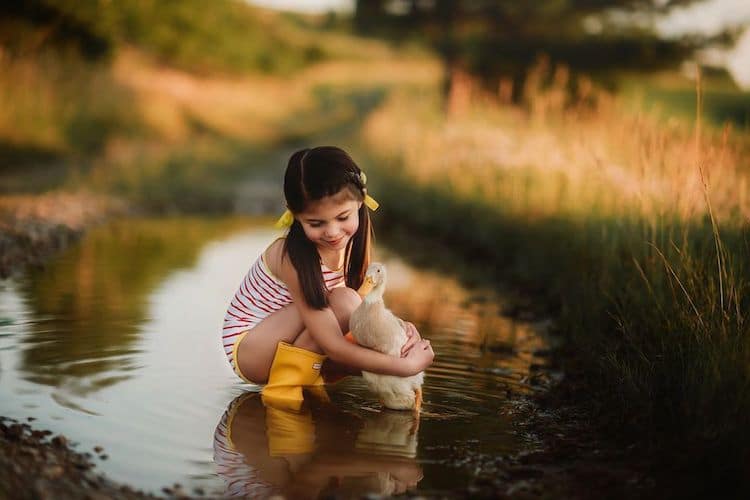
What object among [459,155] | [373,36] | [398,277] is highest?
[373,36]

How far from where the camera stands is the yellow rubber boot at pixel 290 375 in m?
4.64

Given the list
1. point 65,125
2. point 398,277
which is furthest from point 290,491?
point 65,125

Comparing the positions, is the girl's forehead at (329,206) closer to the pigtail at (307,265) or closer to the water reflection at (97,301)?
the pigtail at (307,265)

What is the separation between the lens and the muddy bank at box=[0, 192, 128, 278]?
8695 mm

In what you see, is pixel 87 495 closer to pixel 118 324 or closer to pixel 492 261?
pixel 118 324

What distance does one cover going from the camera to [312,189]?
4.35m

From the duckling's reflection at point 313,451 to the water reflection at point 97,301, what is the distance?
905 millimetres

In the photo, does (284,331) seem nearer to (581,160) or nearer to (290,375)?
(290,375)

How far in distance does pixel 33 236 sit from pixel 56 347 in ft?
13.9

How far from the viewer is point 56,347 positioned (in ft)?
18.2

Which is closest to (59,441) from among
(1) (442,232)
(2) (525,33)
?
(1) (442,232)

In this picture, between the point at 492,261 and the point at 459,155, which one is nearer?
the point at 492,261

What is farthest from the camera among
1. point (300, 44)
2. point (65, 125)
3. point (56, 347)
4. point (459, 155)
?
point (300, 44)

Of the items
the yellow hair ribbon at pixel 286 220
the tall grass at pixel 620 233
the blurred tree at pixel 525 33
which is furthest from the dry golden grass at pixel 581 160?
the blurred tree at pixel 525 33
